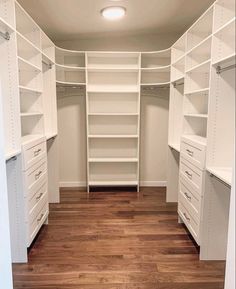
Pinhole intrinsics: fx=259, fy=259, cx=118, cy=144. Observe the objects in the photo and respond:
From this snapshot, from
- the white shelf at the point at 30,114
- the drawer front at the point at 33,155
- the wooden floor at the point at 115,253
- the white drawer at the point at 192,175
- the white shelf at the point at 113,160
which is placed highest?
the white shelf at the point at 30,114

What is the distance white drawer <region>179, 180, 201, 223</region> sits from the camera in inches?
93.7

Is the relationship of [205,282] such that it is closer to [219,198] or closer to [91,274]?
[219,198]

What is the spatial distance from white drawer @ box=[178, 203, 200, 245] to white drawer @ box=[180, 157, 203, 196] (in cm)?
34

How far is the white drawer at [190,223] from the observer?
2.41 meters

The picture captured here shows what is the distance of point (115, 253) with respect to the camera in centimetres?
247

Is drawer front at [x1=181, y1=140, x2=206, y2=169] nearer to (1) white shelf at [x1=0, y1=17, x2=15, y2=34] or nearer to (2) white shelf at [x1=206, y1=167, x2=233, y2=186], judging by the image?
(2) white shelf at [x1=206, y1=167, x2=233, y2=186]

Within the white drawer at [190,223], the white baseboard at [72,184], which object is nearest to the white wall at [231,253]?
the white drawer at [190,223]

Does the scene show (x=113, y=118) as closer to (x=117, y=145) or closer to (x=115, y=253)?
(x=117, y=145)

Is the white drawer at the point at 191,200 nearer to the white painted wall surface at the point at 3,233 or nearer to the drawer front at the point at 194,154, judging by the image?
the drawer front at the point at 194,154

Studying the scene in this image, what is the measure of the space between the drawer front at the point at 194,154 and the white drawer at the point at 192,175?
55 millimetres

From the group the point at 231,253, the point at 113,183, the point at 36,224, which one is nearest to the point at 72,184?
the point at 113,183

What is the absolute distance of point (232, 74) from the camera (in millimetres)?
2109

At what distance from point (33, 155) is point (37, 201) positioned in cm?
50

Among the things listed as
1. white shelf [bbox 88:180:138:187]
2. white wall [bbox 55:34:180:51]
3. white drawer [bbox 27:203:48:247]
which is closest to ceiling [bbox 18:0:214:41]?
white wall [bbox 55:34:180:51]
